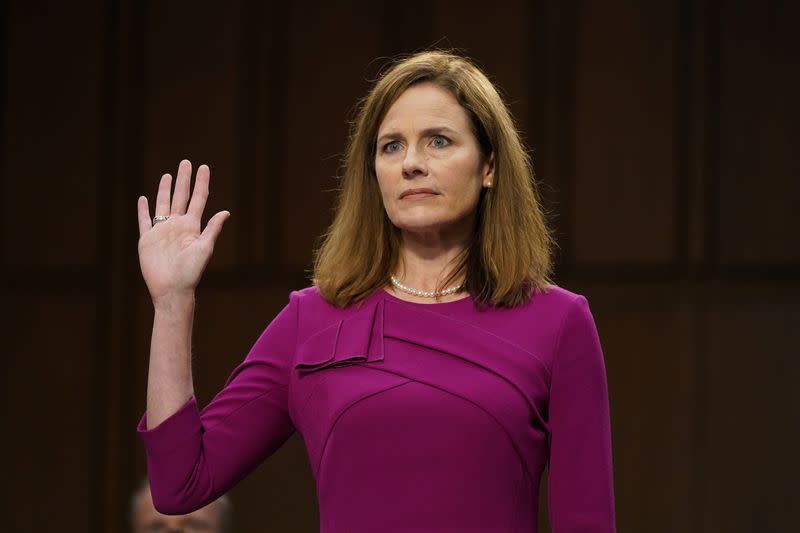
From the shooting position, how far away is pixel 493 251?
5.65ft

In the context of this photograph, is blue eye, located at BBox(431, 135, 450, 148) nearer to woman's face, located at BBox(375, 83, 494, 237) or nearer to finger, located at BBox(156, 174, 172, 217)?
woman's face, located at BBox(375, 83, 494, 237)

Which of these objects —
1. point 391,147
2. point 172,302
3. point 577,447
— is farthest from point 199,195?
point 577,447

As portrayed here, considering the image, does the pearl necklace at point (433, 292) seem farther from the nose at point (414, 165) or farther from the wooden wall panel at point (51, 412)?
the wooden wall panel at point (51, 412)

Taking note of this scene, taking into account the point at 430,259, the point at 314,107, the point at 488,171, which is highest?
the point at 314,107

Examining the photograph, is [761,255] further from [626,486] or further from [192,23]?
[192,23]

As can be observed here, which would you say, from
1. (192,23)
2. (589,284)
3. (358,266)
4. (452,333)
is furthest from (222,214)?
(192,23)

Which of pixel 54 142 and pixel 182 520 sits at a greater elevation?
pixel 54 142

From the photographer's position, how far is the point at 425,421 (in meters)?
1.57

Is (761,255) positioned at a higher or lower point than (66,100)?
lower

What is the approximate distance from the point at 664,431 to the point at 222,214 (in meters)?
2.13

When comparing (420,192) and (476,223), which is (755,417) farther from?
(420,192)

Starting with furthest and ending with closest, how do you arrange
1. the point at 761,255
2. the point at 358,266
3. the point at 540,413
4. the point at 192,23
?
the point at 192,23 → the point at 761,255 → the point at 358,266 → the point at 540,413

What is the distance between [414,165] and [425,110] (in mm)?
96

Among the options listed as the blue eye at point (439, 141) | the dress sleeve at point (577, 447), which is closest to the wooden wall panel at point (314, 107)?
the blue eye at point (439, 141)
